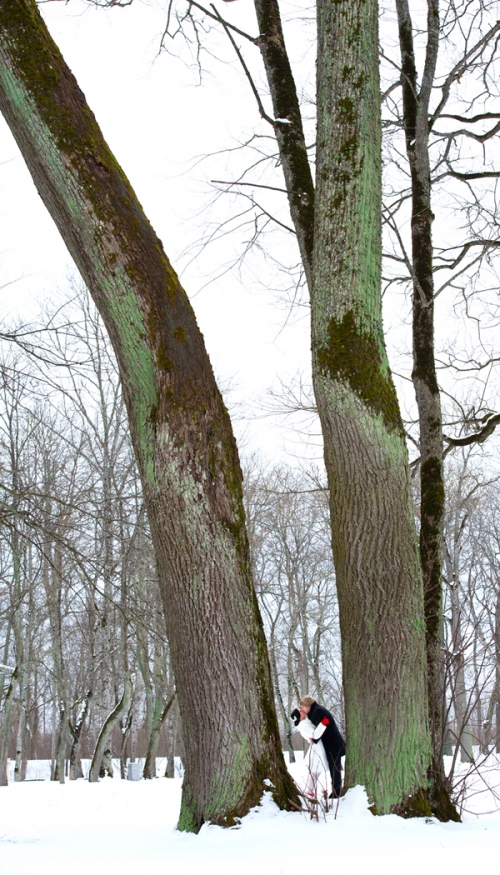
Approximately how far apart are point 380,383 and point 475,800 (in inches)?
272

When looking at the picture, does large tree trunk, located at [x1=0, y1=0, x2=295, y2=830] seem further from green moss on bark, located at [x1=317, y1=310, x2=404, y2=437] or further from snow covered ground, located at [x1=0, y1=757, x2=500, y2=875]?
green moss on bark, located at [x1=317, y1=310, x2=404, y2=437]

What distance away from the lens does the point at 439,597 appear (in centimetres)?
484

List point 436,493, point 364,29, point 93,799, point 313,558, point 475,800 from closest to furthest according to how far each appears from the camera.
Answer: point 364,29
point 436,493
point 475,800
point 93,799
point 313,558

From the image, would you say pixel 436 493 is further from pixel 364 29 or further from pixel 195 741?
pixel 364 29

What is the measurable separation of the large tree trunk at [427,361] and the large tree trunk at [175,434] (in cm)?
129

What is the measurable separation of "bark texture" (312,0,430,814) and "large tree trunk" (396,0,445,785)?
0.44 meters

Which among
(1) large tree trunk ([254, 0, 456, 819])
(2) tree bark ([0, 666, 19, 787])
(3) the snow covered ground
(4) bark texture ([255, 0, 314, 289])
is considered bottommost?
(2) tree bark ([0, 666, 19, 787])

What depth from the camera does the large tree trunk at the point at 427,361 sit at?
4.62 meters

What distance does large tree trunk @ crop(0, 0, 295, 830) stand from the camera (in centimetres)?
364

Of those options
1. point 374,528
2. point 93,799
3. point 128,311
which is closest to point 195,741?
point 374,528

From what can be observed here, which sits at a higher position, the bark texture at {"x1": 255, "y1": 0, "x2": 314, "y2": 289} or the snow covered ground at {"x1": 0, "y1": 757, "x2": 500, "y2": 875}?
the bark texture at {"x1": 255, "y1": 0, "x2": 314, "y2": 289}

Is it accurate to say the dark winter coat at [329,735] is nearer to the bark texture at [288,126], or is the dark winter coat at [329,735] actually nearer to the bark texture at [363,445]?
the bark texture at [363,445]

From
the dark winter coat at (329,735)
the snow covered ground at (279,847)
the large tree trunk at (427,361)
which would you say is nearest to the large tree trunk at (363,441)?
the snow covered ground at (279,847)

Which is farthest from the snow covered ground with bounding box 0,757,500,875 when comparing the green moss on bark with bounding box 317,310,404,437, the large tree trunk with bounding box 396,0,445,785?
the green moss on bark with bounding box 317,310,404,437
